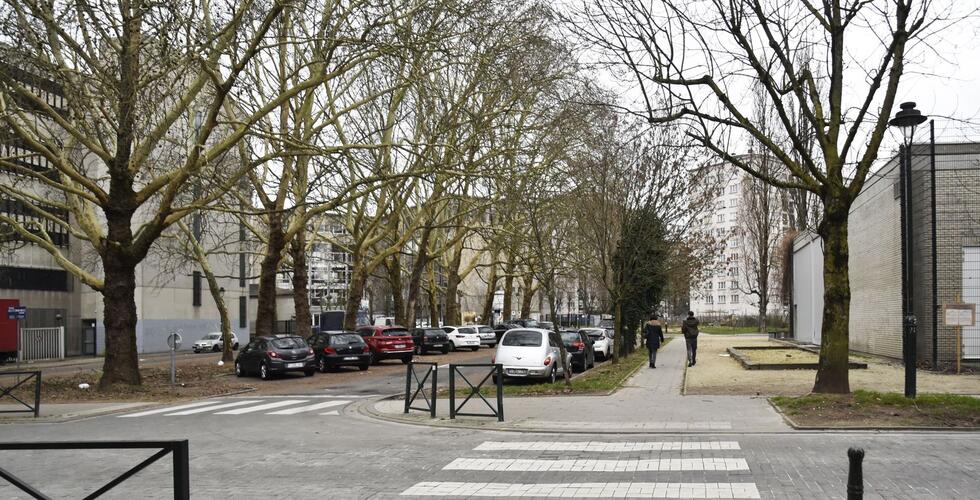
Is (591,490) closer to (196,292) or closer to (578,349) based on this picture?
(578,349)

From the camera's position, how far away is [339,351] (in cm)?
2902

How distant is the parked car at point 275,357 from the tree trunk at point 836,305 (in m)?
17.3

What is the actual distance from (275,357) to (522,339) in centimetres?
916

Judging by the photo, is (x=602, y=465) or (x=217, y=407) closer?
(x=602, y=465)

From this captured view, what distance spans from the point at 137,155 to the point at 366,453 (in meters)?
12.6

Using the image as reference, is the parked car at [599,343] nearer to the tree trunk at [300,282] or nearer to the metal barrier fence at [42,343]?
the tree trunk at [300,282]

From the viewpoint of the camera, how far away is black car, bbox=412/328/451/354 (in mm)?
42781

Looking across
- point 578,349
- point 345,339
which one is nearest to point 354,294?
point 345,339

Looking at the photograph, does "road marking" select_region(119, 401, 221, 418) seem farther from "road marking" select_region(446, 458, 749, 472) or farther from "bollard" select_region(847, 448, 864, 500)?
"bollard" select_region(847, 448, 864, 500)

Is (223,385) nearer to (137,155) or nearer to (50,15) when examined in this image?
(137,155)

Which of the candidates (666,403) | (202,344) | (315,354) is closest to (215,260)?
(202,344)

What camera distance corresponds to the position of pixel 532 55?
2594cm

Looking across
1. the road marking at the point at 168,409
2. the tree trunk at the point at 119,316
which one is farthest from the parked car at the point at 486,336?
the road marking at the point at 168,409

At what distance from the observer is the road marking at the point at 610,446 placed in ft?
34.3
